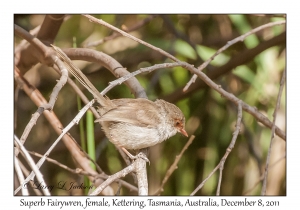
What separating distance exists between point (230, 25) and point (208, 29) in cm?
31

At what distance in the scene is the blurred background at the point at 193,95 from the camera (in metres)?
4.97

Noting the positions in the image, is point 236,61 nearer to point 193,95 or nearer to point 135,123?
point 193,95

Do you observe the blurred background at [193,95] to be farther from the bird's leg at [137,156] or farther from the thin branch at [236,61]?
the bird's leg at [137,156]

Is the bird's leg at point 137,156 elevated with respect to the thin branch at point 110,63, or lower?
lower

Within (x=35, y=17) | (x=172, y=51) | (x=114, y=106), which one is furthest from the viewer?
(x=172, y=51)

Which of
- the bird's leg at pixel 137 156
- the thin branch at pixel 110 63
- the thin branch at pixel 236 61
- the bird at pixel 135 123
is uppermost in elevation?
the thin branch at pixel 236 61

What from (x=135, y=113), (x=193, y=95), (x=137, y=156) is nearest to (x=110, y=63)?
(x=135, y=113)

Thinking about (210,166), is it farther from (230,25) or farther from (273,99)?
(230,25)

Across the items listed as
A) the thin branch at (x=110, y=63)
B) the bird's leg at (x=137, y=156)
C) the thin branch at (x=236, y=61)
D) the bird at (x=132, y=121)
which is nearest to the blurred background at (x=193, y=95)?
the thin branch at (x=236, y=61)

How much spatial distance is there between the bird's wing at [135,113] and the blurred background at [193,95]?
1.06 metres

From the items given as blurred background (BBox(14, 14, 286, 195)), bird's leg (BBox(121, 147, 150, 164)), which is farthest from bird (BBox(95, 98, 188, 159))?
blurred background (BBox(14, 14, 286, 195))
